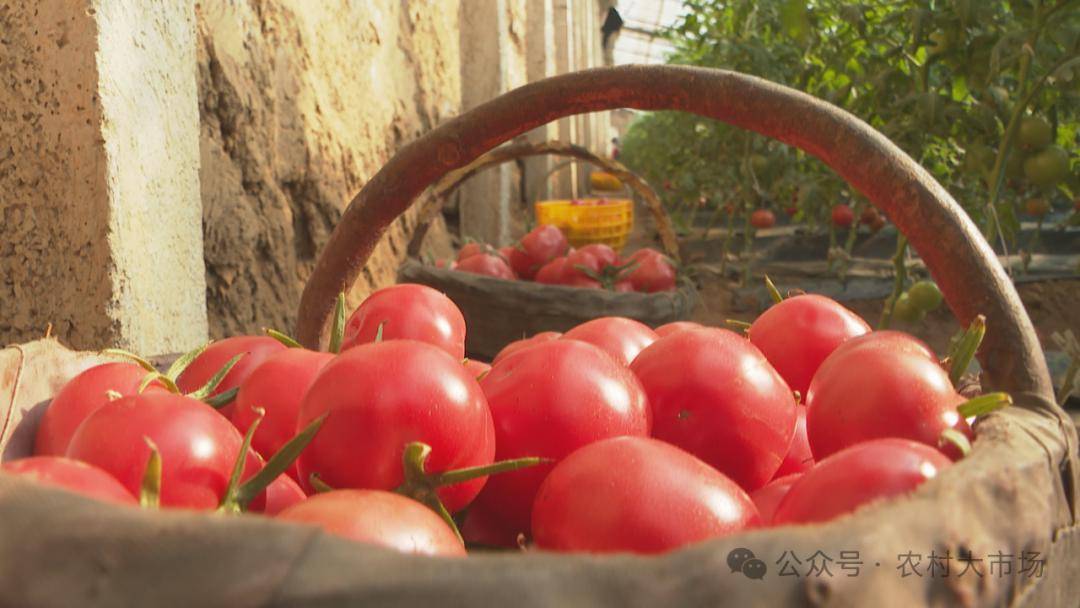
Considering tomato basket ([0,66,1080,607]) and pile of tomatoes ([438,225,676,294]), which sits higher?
tomato basket ([0,66,1080,607])

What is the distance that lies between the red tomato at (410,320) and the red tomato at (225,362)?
4.0 inches

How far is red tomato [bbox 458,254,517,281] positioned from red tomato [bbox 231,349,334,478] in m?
2.02

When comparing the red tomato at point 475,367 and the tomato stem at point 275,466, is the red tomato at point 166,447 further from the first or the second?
the red tomato at point 475,367

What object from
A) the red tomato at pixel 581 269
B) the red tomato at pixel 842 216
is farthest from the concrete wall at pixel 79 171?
the red tomato at pixel 842 216

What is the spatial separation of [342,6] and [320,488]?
98.7 inches

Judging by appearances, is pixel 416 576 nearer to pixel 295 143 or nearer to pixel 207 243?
pixel 207 243

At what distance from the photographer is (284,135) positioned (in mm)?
2365

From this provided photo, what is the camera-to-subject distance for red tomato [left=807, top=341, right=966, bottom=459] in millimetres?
720

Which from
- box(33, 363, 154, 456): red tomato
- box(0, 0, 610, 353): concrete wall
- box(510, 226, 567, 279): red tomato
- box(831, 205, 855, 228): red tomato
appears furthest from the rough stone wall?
box(831, 205, 855, 228): red tomato

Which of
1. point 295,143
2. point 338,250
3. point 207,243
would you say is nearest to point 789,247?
point 295,143

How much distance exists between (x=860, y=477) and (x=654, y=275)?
7.62 feet

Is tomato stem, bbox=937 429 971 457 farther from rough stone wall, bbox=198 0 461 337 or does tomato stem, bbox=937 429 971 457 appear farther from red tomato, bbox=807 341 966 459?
rough stone wall, bbox=198 0 461 337

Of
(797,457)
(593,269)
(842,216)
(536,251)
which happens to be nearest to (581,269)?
(593,269)

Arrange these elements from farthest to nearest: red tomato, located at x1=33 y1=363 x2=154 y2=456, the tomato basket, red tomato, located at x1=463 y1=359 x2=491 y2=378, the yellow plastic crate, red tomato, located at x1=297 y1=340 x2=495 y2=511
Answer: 1. the yellow plastic crate
2. red tomato, located at x1=463 y1=359 x2=491 y2=378
3. red tomato, located at x1=33 y1=363 x2=154 y2=456
4. red tomato, located at x1=297 y1=340 x2=495 y2=511
5. the tomato basket
